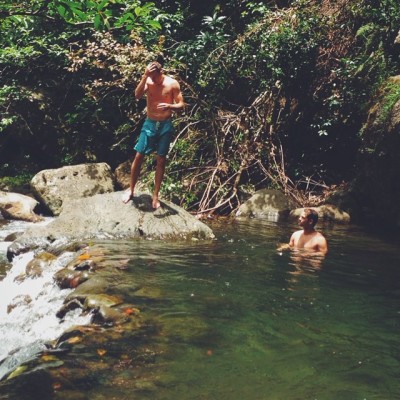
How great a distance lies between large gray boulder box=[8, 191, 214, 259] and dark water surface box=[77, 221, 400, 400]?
486 mm

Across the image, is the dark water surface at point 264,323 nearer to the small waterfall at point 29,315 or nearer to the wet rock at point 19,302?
the small waterfall at point 29,315

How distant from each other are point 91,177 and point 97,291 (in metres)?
7.41

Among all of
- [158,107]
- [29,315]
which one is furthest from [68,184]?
[29,315]

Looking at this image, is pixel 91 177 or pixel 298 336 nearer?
pixel 298 336

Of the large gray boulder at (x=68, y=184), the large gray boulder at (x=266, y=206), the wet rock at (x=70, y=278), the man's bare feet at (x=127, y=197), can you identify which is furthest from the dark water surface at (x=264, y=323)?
the large gray boulder at (x=68, y=184)

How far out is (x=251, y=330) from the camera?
12.4 feet

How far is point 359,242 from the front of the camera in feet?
26.5

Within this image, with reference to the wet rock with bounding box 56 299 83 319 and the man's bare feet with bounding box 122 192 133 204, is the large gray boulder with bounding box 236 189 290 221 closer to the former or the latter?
the man's bare feet with bounding box 122 192 133 204

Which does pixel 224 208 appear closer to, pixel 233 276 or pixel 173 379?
pixel 233 276

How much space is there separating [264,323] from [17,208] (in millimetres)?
7617

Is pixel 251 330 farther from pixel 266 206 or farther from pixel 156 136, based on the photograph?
pixel 266 206

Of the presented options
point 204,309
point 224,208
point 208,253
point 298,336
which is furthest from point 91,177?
point 298,336

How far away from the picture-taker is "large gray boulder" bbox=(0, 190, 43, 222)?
10.1m

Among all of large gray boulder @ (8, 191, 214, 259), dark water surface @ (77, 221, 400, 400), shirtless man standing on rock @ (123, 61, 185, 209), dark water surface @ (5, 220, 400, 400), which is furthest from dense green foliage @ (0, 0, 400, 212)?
dark water surface @ (5, 220, 400, 400)
